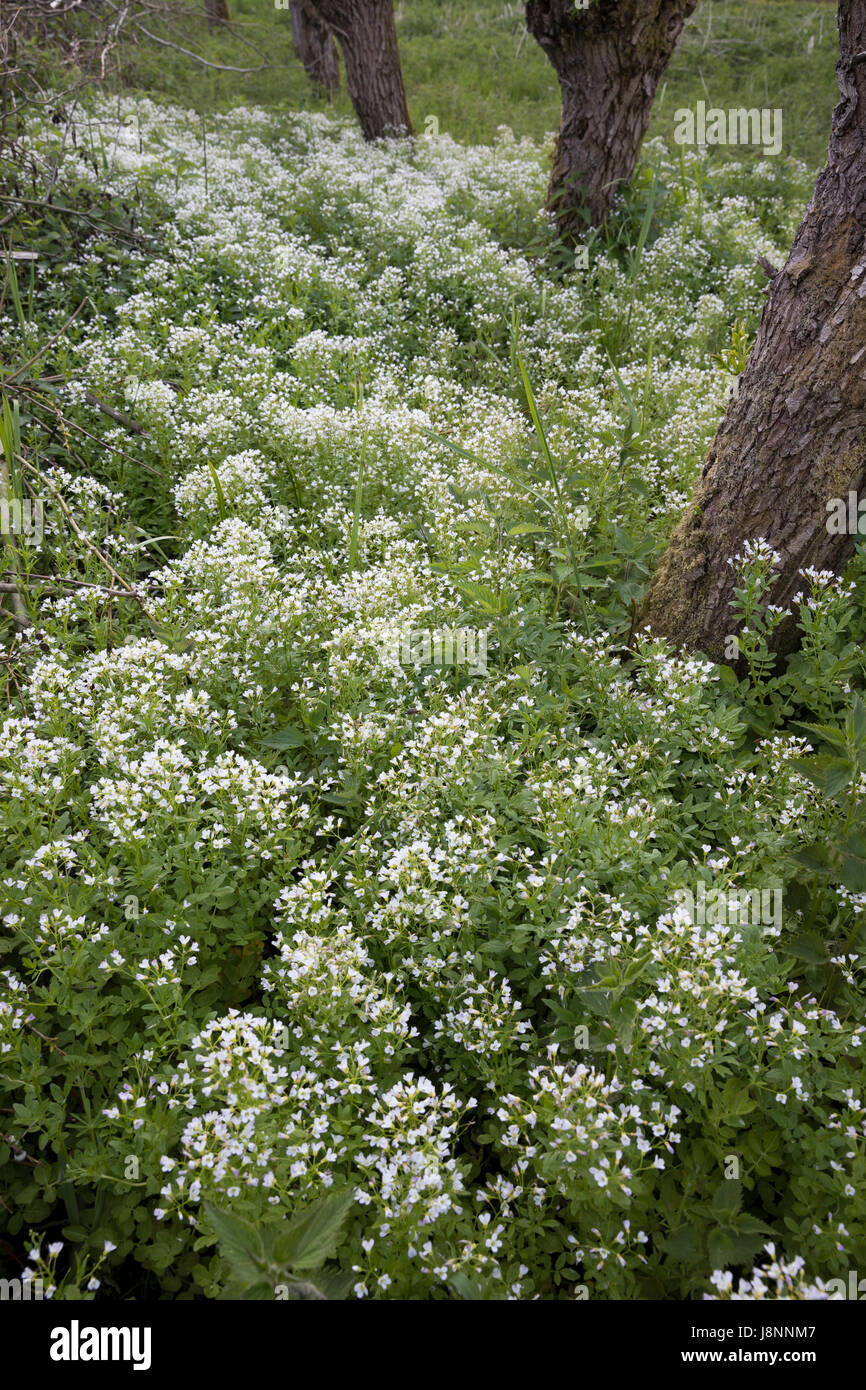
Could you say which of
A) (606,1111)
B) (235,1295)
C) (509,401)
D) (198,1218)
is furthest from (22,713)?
(509,401)

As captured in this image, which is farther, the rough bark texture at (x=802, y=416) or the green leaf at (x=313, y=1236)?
the rough bark texture at (x=802, y=416)

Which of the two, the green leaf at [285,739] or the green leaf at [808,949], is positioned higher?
the green leaf at [285,739]

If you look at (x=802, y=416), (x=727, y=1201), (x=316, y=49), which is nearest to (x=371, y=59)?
(x=316, y=49)

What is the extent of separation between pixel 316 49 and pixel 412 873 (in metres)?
16.8

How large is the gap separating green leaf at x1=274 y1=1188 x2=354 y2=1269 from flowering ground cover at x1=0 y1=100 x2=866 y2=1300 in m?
0.01

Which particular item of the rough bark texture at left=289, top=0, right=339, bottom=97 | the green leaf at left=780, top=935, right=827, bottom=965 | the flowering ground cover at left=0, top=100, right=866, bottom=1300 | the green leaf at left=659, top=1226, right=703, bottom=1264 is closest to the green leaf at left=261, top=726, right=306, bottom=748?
the flowering ground cover at left=0, top=100, right=866, bottom=1300

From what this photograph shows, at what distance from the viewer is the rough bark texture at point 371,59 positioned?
10484mm

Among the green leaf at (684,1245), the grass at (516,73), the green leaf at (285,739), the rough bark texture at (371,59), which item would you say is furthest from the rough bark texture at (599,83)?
the green leaf at (684,1245)

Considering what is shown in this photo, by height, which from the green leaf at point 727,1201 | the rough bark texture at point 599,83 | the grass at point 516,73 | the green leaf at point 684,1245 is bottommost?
the green leaf at point 684,1245

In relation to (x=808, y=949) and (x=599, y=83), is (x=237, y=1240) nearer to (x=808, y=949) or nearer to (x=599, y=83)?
(x=808, y=949)

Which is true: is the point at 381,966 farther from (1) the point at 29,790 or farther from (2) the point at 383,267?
(2) the point at 383,267

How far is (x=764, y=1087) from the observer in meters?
2.35

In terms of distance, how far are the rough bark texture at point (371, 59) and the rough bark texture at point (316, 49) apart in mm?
3989

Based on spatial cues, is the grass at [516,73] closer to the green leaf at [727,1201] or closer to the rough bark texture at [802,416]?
the rough bark texture at [802,416]
